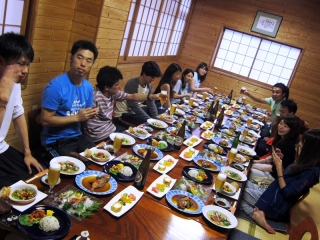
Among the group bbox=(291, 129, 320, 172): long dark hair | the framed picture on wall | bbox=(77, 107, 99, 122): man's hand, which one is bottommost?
bbox=(77, 107, 99, 122): man's hand

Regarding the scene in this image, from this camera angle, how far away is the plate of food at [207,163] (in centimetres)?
244

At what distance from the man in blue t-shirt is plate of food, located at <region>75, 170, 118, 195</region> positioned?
75cm

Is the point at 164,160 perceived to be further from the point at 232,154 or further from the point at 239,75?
the point at 239,75

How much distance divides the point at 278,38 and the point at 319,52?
1.13 meters

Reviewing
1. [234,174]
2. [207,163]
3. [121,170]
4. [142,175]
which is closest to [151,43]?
[207,163]

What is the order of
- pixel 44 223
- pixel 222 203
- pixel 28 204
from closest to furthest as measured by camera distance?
pixel 44 223 → pixel 28 204 → pixel 222 203

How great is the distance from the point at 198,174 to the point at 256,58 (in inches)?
270

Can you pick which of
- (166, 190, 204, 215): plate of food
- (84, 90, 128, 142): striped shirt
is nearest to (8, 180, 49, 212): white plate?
(166, 190, 204, 215): plate of food

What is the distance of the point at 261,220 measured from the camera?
2.80 meters

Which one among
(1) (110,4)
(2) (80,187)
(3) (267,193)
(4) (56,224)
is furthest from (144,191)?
(1) (110,4)

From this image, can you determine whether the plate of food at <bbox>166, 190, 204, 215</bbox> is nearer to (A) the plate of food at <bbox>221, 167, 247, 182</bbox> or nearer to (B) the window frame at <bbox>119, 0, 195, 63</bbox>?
(A) the plate of food at <bbox>221, 167, 247, 182</bbox>

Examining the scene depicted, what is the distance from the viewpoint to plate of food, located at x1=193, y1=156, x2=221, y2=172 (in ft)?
8.01

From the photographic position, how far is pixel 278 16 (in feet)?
24.7

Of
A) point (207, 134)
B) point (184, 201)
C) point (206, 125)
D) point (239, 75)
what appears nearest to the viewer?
point (184, 201)
